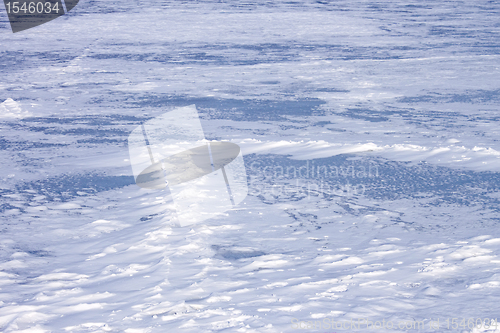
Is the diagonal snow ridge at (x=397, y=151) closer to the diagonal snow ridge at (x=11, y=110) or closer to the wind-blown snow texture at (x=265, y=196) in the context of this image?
the wind-blown snow texture at (x=265, y=196)

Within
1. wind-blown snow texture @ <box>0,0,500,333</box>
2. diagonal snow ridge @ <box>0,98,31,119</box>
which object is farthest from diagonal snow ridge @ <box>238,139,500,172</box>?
diagonal snow ridge @ <box>0,98,31,119</box>

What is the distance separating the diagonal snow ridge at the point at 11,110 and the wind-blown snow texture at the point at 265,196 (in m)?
0.04

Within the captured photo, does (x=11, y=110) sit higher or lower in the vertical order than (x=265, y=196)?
higher

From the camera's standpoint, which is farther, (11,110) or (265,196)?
(11,110)

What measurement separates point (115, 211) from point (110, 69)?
4.62 metres

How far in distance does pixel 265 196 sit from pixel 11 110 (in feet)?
11.5

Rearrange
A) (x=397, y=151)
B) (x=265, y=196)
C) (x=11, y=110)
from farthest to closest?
(x=11, y=110), (x=397, y=151), (x=265, y=196)

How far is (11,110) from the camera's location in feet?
18.9

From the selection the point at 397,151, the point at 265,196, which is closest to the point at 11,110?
the point at 265,196

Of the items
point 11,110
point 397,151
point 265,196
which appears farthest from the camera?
point 11,110

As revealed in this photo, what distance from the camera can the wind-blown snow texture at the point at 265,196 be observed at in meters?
2.46

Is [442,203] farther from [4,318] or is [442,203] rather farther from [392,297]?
[4,318]

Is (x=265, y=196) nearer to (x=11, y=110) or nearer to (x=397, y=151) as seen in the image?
(x=397, y=151)

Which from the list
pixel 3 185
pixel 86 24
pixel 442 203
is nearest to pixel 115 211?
pixel 3 185
